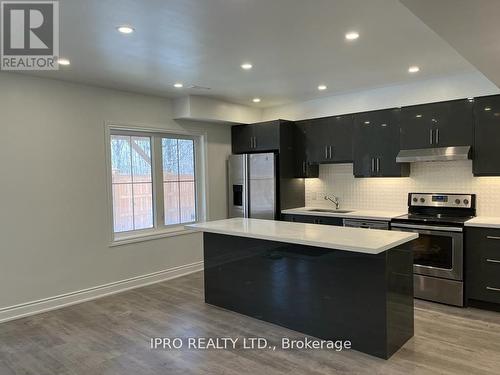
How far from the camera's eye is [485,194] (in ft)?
13.9

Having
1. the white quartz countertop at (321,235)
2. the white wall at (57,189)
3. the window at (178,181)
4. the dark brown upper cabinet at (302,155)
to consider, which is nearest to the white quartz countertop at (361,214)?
the dark brown upper cabinet at (302,155)

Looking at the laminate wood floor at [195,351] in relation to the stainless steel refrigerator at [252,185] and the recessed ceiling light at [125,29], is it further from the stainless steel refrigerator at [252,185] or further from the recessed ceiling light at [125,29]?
the recessed ceiling light at [125,29]

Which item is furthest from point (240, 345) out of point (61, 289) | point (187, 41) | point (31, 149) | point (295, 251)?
point (31, 149)

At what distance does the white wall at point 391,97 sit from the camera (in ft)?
13.7

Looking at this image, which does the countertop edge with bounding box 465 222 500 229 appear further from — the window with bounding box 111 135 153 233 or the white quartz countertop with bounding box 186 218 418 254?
the window with bounding box 111 135 153 233

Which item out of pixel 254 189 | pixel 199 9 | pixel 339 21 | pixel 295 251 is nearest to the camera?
pixel 199 9

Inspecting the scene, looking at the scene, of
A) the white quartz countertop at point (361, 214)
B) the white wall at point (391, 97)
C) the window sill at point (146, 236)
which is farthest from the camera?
the window sill at point (146, 236)

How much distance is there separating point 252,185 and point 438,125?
2705 millimetres

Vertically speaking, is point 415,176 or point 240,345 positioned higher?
point 415,176

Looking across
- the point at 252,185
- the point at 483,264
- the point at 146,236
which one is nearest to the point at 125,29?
the point at 146,236

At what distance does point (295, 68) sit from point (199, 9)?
66.5 inches

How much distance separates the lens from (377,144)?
15.9 ft

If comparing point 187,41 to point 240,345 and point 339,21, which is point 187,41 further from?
point 240,345

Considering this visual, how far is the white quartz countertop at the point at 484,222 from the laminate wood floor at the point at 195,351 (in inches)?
35.8
